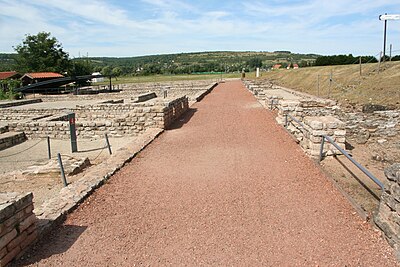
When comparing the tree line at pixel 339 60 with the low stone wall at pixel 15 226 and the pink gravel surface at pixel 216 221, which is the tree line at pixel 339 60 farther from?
the low stone wall at pixel 15 226

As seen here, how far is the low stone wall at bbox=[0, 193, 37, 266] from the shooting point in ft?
9.81

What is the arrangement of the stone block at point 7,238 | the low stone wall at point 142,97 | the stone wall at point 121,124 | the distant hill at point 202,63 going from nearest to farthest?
the stone block at point 7,238, the stone wall at point 121,124, the low stone wall at point 142,97, the distant hill at point 202,63

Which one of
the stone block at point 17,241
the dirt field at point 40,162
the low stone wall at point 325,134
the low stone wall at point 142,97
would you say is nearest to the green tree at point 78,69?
the low stone wall at point 142,97

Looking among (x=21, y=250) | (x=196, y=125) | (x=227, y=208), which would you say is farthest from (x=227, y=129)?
(x=21, y=250)

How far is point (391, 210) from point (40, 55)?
64.6 meters

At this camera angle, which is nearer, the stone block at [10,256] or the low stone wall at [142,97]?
the stone block at [10,256]

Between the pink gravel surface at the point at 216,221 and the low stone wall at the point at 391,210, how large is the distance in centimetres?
14

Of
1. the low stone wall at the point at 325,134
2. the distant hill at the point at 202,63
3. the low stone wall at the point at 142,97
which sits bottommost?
the low stone wall at the point at 325,134

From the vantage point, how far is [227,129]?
986 cm

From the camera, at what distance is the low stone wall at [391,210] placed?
3170 millimetres

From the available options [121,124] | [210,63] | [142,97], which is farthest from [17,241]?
[210,63]

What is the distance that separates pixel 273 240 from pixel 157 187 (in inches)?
96.5

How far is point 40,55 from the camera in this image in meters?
55.5

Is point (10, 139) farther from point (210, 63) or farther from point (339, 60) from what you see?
point (210, 63)
